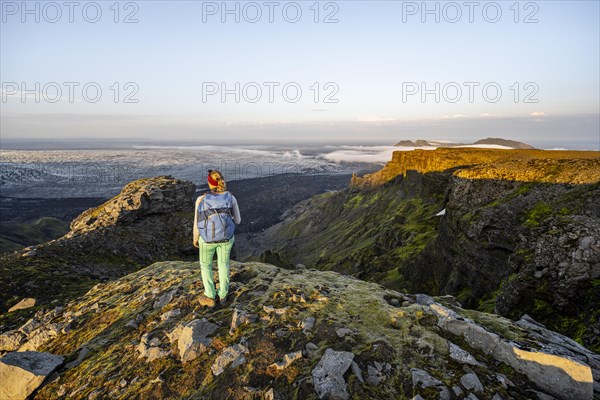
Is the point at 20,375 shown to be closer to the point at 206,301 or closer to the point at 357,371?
the point at 206,301

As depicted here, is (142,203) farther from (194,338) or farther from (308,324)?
(308,324)

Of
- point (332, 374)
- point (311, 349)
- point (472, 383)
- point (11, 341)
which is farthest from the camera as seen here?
point (11, 341)

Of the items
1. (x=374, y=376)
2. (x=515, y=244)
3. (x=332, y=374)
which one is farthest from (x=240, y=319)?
(x=515, y=244)

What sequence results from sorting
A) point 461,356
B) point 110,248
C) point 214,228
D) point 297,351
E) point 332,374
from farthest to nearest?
point 110,248 < point 214,228 < point 297,351 < point 461,356 < point 332,374

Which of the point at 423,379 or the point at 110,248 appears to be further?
the point at 110,248

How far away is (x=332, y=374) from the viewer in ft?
22.9

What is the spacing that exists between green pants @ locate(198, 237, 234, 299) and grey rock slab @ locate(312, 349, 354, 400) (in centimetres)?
484

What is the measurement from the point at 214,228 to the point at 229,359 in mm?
4078

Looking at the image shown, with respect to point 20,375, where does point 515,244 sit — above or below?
below

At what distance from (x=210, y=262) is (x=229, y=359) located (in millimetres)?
3751

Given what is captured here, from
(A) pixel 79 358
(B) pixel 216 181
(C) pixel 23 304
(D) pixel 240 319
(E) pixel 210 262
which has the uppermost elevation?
(B) pixel 216 181

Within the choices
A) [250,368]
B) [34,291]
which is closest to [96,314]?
[250,368]

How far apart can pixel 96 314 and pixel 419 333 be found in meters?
12.0

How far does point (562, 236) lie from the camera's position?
→ 1462cm
